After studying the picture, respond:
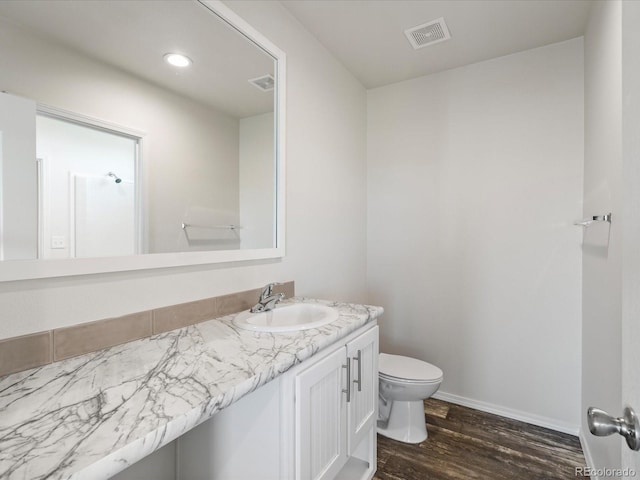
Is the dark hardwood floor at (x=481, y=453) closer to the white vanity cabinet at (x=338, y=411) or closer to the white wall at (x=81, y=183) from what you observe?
the white vanity cabinet at (x=338, y=411)

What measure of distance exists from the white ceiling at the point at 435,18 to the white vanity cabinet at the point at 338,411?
5.86ft

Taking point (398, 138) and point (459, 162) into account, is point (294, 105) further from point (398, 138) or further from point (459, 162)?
point (459, 162)

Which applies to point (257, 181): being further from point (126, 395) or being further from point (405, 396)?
point (405, 396)

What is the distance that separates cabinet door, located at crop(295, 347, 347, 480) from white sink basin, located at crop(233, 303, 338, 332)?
7.8 inches

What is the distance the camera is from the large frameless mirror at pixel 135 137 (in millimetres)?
902

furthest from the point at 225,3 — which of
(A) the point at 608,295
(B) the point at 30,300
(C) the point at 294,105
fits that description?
(A) the point at 608,295

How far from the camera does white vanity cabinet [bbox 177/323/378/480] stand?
3.30ft

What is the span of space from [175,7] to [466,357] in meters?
2.69

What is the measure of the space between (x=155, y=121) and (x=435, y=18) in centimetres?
170

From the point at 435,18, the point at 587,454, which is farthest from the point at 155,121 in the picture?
the point at 587,454

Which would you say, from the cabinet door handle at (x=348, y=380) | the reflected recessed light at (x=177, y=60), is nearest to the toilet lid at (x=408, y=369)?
the cabinet door handle at (x=348, y=380)

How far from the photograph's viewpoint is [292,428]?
3.31 feet

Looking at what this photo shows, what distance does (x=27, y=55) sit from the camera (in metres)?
0.91

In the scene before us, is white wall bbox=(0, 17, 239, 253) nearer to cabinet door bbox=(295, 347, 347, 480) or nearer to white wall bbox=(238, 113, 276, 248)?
white wall bbox=(238, 113, 276, 248)
